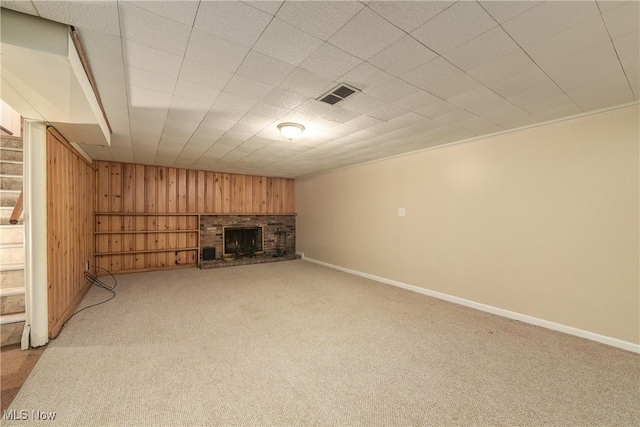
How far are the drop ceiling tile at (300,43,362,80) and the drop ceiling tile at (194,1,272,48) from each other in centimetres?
39

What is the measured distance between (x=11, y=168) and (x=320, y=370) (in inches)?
149

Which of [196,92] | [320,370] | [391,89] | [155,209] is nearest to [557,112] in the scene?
[391,89]

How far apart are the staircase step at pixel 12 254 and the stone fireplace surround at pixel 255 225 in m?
3.32

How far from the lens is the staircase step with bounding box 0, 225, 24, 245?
2619 millimetres

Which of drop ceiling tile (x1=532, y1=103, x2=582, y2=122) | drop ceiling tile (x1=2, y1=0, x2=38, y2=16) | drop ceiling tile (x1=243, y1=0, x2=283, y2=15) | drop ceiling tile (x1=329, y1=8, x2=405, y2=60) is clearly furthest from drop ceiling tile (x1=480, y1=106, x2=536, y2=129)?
drop ceiling tile (x1=2, y1=0, x2=38, y2=16)

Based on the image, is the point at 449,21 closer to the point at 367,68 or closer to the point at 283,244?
the point at 367,68

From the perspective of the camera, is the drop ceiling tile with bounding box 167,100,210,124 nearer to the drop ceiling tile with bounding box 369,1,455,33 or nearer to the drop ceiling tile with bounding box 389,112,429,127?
the drop ceiling tile with bounding box 369,1,455,33

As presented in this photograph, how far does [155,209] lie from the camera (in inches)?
229

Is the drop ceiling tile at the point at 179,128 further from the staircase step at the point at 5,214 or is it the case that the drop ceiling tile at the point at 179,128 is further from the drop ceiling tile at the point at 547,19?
the drop ceiling tile at the point at 547,19

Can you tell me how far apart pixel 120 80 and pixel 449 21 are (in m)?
2.39

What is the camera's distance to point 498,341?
2646 millimetres

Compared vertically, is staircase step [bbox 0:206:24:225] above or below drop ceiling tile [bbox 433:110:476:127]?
below

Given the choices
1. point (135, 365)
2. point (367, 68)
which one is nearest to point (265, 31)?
point (367, 68)

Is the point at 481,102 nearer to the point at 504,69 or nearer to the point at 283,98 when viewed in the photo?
the point at 504,69
